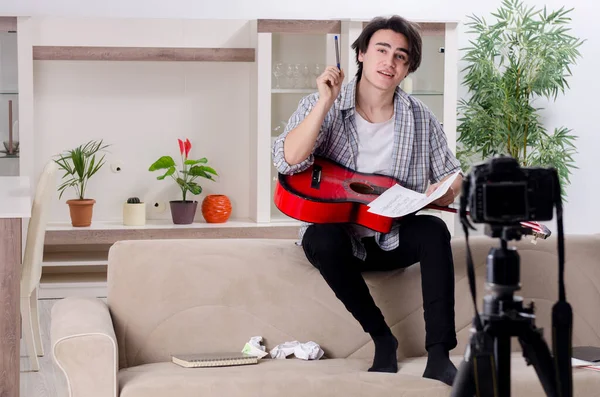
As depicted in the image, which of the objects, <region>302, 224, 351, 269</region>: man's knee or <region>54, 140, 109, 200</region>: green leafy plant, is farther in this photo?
<region>54, 140, 109, 200</region>: green leafy plant

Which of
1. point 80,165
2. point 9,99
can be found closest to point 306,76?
point 80,165

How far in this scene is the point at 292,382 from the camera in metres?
2.30

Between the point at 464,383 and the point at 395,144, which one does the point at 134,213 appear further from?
the point at 464,383

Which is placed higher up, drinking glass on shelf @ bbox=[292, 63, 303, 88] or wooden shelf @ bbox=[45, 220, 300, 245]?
drinking glass on shelf @ bbox=[292, 63, 303, 88]

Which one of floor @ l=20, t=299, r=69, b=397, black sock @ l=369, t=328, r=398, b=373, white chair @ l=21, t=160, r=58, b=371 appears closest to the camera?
black sock @ l=369, t=328, r=398, b=373

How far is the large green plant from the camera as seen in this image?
17.0 ft

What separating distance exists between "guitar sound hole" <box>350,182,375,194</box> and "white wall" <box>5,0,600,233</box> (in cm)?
291

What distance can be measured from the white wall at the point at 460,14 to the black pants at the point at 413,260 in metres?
3.00

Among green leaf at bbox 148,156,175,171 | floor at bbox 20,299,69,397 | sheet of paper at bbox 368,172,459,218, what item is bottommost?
floor at bbox 20,299,69,397

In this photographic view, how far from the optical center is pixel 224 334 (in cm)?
262

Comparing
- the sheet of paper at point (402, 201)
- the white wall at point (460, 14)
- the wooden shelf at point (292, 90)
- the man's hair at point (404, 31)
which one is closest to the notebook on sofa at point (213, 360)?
the sheet of paper at point (402, 201)

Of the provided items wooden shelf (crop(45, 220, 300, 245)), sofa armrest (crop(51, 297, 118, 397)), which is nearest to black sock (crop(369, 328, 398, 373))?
sofa armrest (crop(51, 297, 118, 397))

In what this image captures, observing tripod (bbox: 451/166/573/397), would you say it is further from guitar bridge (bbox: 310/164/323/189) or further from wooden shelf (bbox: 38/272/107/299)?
wooden shelf (bbox: 38/272/107/299)

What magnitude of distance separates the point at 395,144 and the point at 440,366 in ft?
2.24
